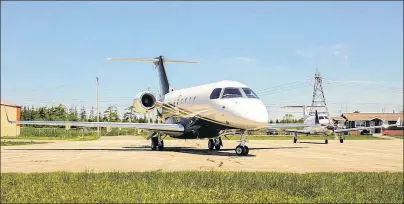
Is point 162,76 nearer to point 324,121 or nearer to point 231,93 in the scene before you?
point 231,93

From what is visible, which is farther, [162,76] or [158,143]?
[162,76]

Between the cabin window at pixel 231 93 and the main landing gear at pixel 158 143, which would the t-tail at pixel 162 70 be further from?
the cabin window at pixel 231 93

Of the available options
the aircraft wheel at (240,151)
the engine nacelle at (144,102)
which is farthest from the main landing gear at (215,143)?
the aircraft wheel at (240,151)

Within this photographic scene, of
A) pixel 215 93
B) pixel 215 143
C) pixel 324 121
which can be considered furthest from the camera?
pixel 324 121

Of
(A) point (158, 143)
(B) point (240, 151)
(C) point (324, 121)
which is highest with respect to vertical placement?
(C) point (324, 121)

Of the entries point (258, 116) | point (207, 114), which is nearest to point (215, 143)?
point (207, 114)

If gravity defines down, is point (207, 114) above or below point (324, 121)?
above

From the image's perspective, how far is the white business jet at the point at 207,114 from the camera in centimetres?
1839

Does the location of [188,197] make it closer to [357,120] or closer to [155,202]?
[155,202]

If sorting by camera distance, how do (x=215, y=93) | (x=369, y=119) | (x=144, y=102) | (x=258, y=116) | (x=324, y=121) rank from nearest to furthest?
(x=258, y=116), (x=215, y=93), (x=144, y=102), (x=324, y=121), (x=369, y=119)

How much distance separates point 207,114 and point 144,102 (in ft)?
17.8

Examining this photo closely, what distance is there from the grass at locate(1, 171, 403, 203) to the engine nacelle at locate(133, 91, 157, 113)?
587 inches

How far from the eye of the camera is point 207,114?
21.0m

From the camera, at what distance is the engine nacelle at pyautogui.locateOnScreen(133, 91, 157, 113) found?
24.7 metres
